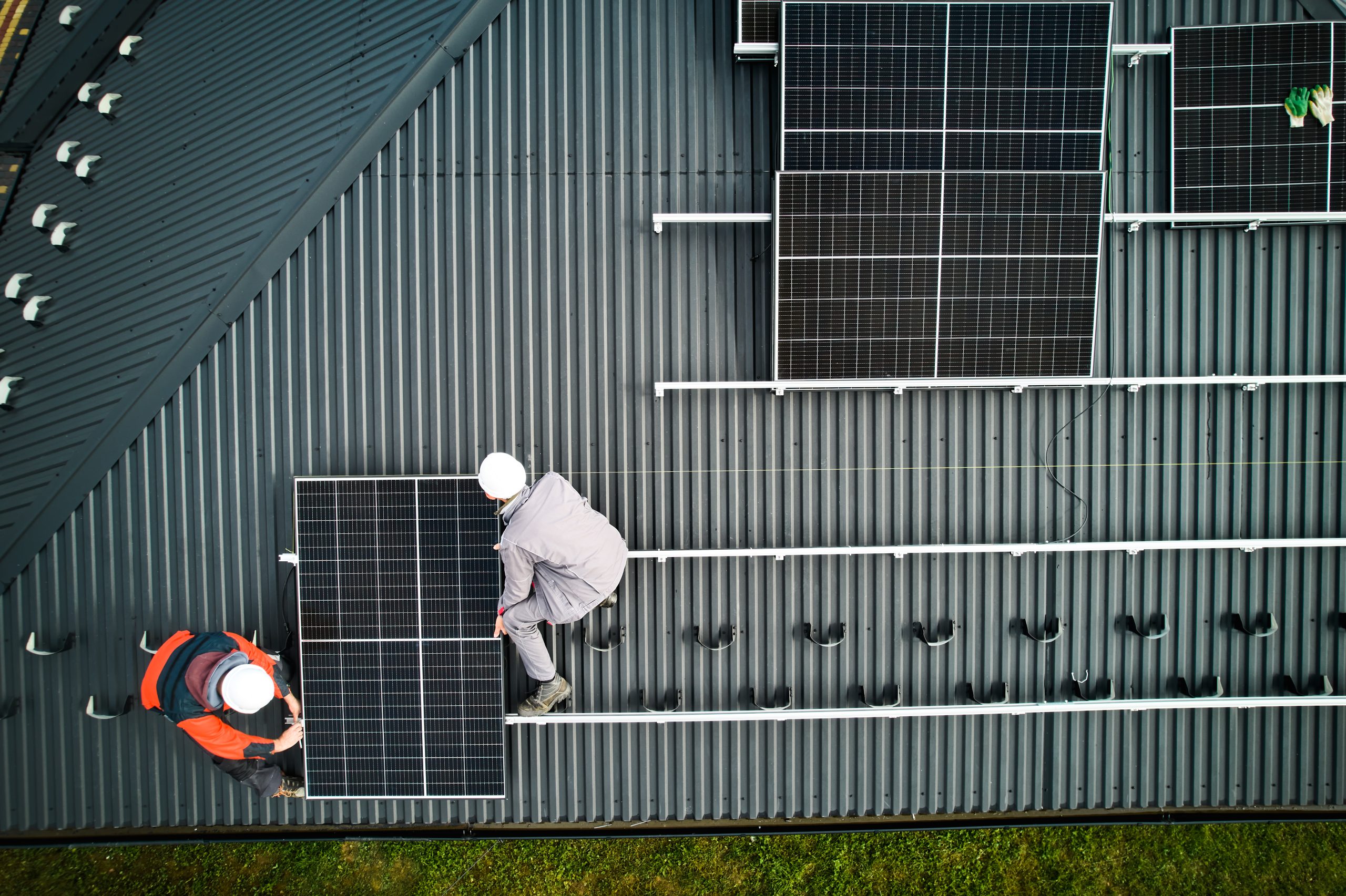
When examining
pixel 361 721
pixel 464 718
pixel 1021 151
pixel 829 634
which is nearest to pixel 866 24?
pixel 1021 151

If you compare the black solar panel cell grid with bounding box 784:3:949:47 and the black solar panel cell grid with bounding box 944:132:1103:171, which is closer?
the black solar panel cell grid with bounding box 784:3:949:47

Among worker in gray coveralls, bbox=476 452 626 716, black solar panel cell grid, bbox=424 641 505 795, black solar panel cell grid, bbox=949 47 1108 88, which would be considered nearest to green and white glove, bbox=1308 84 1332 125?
black solar panel cell grid, bbox=949 47 1108 88

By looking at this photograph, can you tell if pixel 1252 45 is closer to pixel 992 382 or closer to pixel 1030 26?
pixel 1030 26

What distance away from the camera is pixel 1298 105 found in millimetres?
7203

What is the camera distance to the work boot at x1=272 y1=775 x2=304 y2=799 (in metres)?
7.43

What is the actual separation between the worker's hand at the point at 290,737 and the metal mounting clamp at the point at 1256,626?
10.5m

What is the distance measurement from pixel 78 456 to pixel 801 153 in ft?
28.3

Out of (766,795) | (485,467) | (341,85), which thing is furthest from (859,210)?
(766,795)

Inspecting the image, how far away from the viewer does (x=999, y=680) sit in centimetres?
771

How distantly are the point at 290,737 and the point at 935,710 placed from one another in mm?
7017

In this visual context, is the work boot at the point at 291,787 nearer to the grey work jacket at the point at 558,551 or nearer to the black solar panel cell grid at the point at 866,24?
the grey work jacket at the point at 558,551

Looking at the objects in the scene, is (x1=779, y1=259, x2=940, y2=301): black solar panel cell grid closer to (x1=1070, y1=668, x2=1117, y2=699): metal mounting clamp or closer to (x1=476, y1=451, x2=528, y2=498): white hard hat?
(x1=476, y1=451, x2=528, y2=498): white hard hat

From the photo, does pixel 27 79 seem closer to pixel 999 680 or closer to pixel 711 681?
pixel 711 681

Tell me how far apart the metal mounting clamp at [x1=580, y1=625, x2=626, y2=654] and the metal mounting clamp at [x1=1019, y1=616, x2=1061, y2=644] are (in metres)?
4.56
